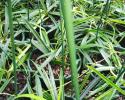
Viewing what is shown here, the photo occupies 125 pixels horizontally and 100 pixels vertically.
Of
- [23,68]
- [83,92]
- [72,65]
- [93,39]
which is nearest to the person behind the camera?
[72,65]

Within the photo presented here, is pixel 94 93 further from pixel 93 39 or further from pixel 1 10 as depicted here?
pixel 1 10

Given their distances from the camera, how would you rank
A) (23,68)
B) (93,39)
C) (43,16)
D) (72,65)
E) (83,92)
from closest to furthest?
(72,65) → (83,92) → (23,68) → (93,39) → (43,16)

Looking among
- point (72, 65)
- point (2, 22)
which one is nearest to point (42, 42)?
point (2, 22)

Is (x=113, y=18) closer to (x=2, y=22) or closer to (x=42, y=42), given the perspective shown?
(x=42, y=42)

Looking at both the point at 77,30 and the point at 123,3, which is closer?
the point at 77,30

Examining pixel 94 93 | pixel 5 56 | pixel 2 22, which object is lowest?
pixel 94 93

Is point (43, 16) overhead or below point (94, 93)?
overhead
